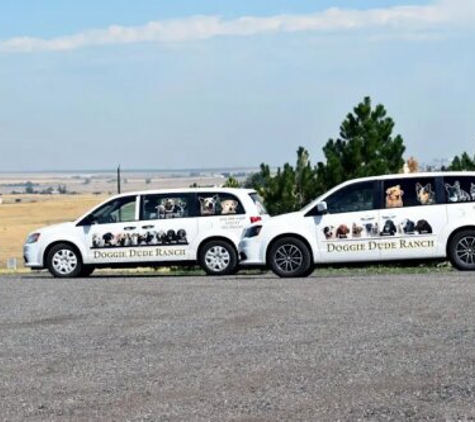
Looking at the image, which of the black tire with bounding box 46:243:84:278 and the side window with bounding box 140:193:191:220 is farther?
the black tire with bounding box 46:243:84:278

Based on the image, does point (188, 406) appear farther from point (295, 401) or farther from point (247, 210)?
point (247, 210)

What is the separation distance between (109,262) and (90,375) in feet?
43.1

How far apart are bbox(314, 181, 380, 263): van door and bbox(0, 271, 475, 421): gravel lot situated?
1.93 metres

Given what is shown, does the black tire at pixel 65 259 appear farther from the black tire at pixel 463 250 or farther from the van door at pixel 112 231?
the black tire at pixel 463 250

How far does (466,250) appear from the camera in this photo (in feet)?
71.5

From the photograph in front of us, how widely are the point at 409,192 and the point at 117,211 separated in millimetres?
5501

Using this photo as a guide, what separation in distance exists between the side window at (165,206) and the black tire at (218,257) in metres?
0.74

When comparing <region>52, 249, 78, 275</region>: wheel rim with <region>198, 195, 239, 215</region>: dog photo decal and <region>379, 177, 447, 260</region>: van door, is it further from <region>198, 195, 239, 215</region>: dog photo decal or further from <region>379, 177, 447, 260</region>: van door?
<region>379, 177, 447, 260</region>: van door

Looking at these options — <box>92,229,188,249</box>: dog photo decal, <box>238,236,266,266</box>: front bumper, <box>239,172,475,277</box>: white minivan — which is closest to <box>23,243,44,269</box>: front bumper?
<box>92,229,188,249</box>: dog photo decal

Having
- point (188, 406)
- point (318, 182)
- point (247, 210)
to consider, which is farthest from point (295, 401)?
point (318, 182)

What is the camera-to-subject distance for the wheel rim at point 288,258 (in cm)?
2228

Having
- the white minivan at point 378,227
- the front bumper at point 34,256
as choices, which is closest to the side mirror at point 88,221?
the front bumper at point 34,256

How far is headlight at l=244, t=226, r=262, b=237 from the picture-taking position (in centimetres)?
2238

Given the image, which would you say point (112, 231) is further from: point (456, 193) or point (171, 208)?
point (456, 193)
